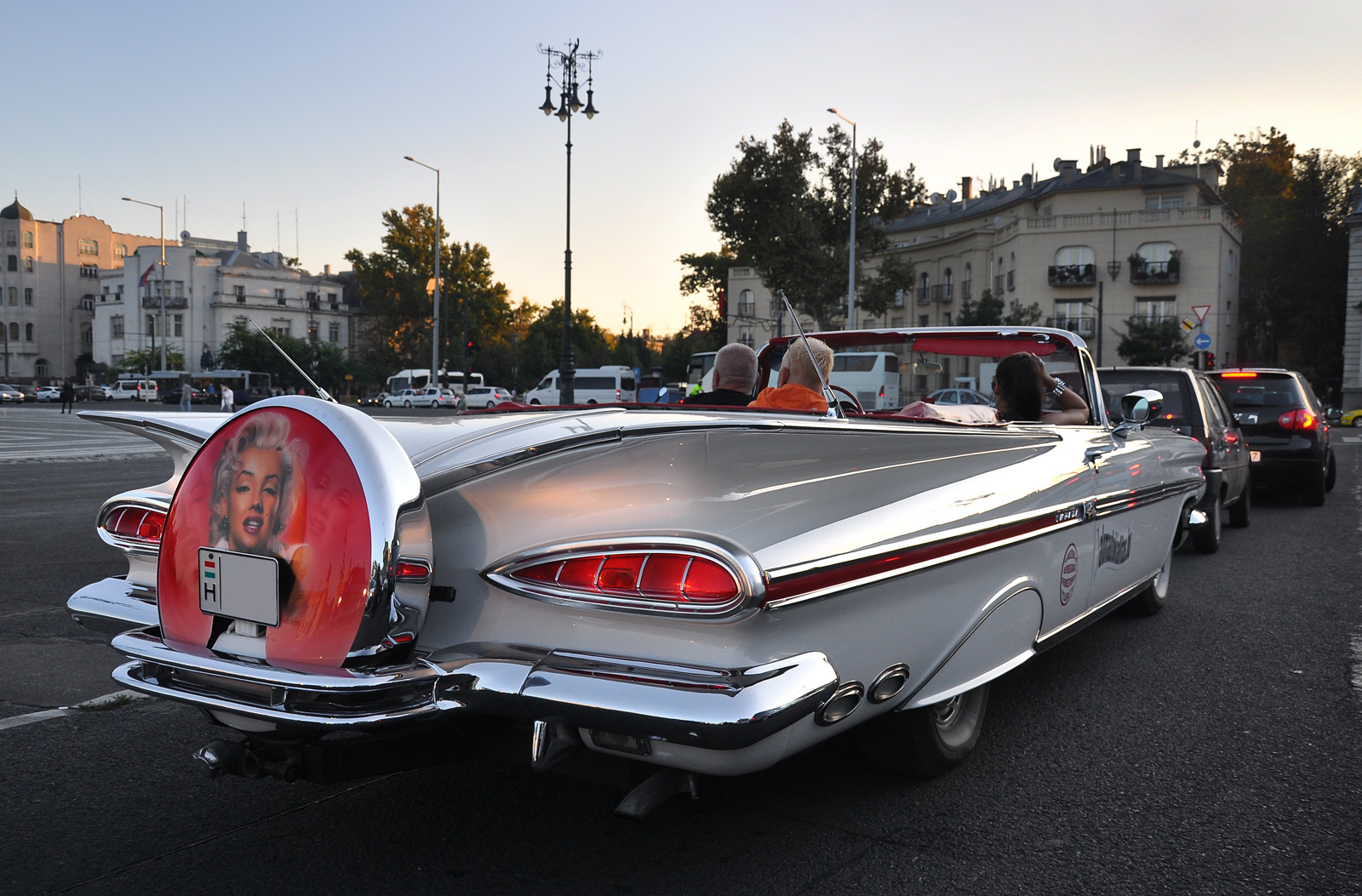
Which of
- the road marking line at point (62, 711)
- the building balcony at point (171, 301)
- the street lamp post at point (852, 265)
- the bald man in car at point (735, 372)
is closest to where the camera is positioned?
the road marking line at point (62, 711)

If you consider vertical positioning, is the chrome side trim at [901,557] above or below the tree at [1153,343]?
below

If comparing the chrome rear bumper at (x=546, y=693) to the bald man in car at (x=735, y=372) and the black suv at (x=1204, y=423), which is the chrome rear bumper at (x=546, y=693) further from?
the black suv at (x=1204, y=423)

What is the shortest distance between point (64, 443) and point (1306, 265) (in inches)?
2486

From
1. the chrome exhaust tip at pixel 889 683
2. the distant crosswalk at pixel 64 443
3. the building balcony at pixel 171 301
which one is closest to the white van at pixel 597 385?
the distant crosswalk at pixel 64 443

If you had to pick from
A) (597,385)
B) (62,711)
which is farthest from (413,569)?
(597,385)

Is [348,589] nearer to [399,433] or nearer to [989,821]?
[399,433]

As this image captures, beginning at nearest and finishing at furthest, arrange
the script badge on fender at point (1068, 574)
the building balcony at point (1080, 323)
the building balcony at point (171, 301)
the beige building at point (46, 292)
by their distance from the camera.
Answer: the script badge on fender at point (1068, 574), the building balcony at point (1080, 323), the building balcony at point (171, 301), the beige building at point (46, 292)

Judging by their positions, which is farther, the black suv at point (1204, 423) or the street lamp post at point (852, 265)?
the street lamp post at point (852, 265)

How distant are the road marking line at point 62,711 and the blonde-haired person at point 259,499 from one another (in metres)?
1.82

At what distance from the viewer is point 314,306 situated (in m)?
93.8

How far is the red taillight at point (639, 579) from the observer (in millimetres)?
2129

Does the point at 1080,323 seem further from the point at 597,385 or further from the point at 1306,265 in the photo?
the point at 597,385

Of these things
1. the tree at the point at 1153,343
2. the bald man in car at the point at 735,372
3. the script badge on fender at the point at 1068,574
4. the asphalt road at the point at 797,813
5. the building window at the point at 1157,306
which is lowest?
the asphalt road at the point at 797,813

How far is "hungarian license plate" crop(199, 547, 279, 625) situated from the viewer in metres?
2.28
